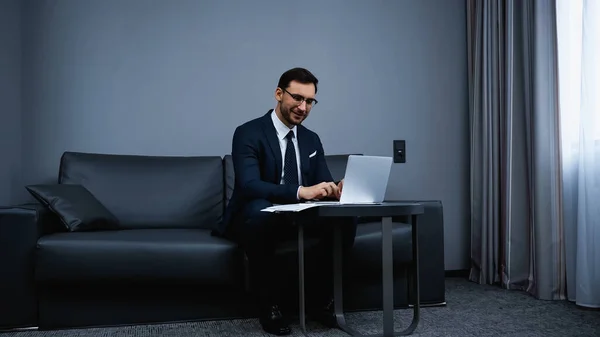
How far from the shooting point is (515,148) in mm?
3061

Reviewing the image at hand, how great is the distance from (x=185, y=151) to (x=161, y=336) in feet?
4.38

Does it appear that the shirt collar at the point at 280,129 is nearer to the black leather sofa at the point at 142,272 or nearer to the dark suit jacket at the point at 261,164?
the dark suit jacket at the point at 261,164

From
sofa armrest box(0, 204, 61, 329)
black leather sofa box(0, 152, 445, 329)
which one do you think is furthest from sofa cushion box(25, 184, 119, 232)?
sofa armrest box(0, 204, 61, 329)

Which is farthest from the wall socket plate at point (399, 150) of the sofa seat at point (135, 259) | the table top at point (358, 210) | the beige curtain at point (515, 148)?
the table top at point (358, 210)

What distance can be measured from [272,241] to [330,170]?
0.92 meters

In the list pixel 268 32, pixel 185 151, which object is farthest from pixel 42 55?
pixel 268 32

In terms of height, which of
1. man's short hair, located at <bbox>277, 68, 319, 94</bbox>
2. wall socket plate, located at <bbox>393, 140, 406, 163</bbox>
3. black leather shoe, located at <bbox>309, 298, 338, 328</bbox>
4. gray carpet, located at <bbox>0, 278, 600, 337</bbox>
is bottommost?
gray carpet, located at <bbox>0, 278, 600, 337</bbox>

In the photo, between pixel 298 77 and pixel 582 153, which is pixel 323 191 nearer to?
pixel 298 77

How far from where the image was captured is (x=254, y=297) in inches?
95.0

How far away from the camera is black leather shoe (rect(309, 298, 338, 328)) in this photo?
88.7 inches

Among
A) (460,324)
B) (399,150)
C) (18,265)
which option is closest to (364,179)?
(460,324)

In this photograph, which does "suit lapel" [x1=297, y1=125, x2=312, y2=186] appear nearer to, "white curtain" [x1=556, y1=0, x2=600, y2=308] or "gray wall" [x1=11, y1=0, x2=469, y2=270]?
"gray wall" [x1=11, y1=0, x2=469, y2=270]

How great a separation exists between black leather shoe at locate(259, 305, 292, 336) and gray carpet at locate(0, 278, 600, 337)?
0.04 m

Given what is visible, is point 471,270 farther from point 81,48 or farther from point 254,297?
point 81,48
